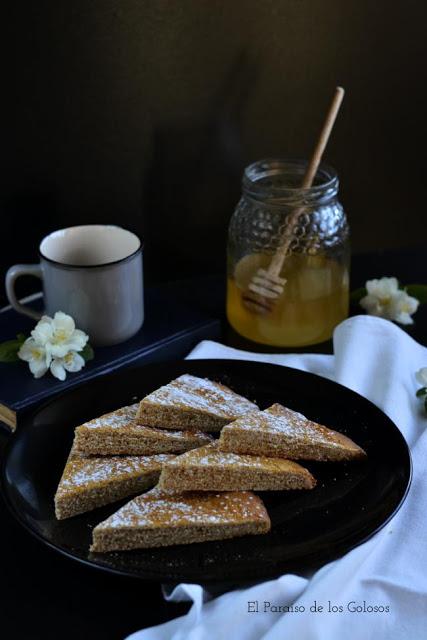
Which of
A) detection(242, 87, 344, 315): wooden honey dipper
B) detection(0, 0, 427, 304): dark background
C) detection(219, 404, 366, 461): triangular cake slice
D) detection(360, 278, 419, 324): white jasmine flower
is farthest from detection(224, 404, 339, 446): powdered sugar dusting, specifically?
detection(0, 0, 427, 304): dark background

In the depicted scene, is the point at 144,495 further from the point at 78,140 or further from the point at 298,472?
the point at 78,140

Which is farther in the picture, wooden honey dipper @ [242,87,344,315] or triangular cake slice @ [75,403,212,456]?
wooden honey dipper @ [242,87,344,315]

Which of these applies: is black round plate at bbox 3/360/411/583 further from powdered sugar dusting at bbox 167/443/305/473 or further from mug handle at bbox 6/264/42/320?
mug handle at bbox 6/264/42/320

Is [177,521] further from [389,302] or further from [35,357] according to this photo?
[389,302]

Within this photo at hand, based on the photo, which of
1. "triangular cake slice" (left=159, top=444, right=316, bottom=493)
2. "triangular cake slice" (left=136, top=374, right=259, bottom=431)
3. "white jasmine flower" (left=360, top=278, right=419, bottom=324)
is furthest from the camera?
"white jasmine flower" (left=360, top=278, right=419, bottom=324)

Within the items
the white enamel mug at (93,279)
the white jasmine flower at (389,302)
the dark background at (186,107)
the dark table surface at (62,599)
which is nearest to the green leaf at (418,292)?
the white jasmine flower at (389,302)

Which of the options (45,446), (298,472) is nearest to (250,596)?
(298,472)

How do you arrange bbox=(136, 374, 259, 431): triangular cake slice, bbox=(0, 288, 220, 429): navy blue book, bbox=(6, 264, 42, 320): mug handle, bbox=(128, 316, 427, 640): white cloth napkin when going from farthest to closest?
bbox=(6, 264, 42, 320): mug handle < bbox=(0, 288, 220, 429): navy blue book < bbox=(136, 374, 259, 431): triangular cake slice < bbox=(128, 316, 427, 640): white cloth napkin

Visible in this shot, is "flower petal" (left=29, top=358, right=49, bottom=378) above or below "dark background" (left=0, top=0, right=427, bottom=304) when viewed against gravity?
below
